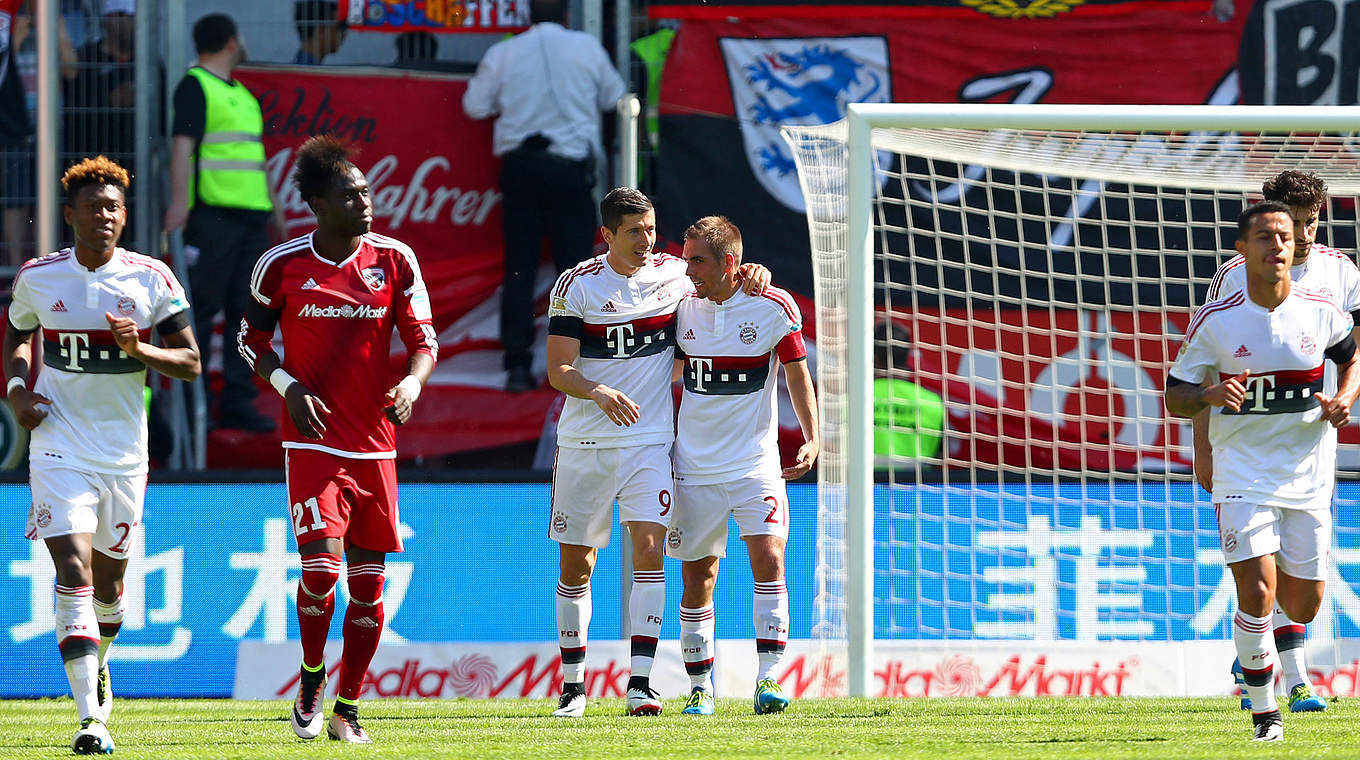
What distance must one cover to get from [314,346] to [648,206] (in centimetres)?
153

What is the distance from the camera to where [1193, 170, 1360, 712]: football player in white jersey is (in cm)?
650

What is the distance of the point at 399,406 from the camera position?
5848mm

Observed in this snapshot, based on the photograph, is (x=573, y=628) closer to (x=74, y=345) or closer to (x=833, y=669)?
(x=833, y=669)

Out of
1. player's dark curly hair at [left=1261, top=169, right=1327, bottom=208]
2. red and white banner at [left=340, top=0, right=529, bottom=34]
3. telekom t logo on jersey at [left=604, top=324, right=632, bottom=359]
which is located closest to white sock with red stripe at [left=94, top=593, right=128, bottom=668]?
telekom t logo on jersey at [left=604, top=324, right=632, bottom=359]

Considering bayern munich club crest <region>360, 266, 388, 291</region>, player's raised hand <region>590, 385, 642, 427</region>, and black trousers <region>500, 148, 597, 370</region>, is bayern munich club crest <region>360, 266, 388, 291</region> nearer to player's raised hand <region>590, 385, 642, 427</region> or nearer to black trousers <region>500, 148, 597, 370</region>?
player's raised hand <region>590, 385, 642, 427</region>

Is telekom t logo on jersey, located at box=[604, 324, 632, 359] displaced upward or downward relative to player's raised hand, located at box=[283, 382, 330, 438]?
upward

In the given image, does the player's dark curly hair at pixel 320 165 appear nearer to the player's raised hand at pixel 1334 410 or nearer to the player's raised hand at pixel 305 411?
the player's raised hand at pixel 305 411

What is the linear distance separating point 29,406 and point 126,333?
17.3 inches

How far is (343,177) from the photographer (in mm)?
6098

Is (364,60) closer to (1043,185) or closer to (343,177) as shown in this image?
(1043,185)

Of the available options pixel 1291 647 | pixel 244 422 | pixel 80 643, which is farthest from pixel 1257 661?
pixel 244 422

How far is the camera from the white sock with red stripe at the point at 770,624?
6965mm

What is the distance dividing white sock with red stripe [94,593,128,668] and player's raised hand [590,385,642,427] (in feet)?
6.91

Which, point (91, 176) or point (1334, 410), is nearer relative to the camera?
point (1334, 410)
